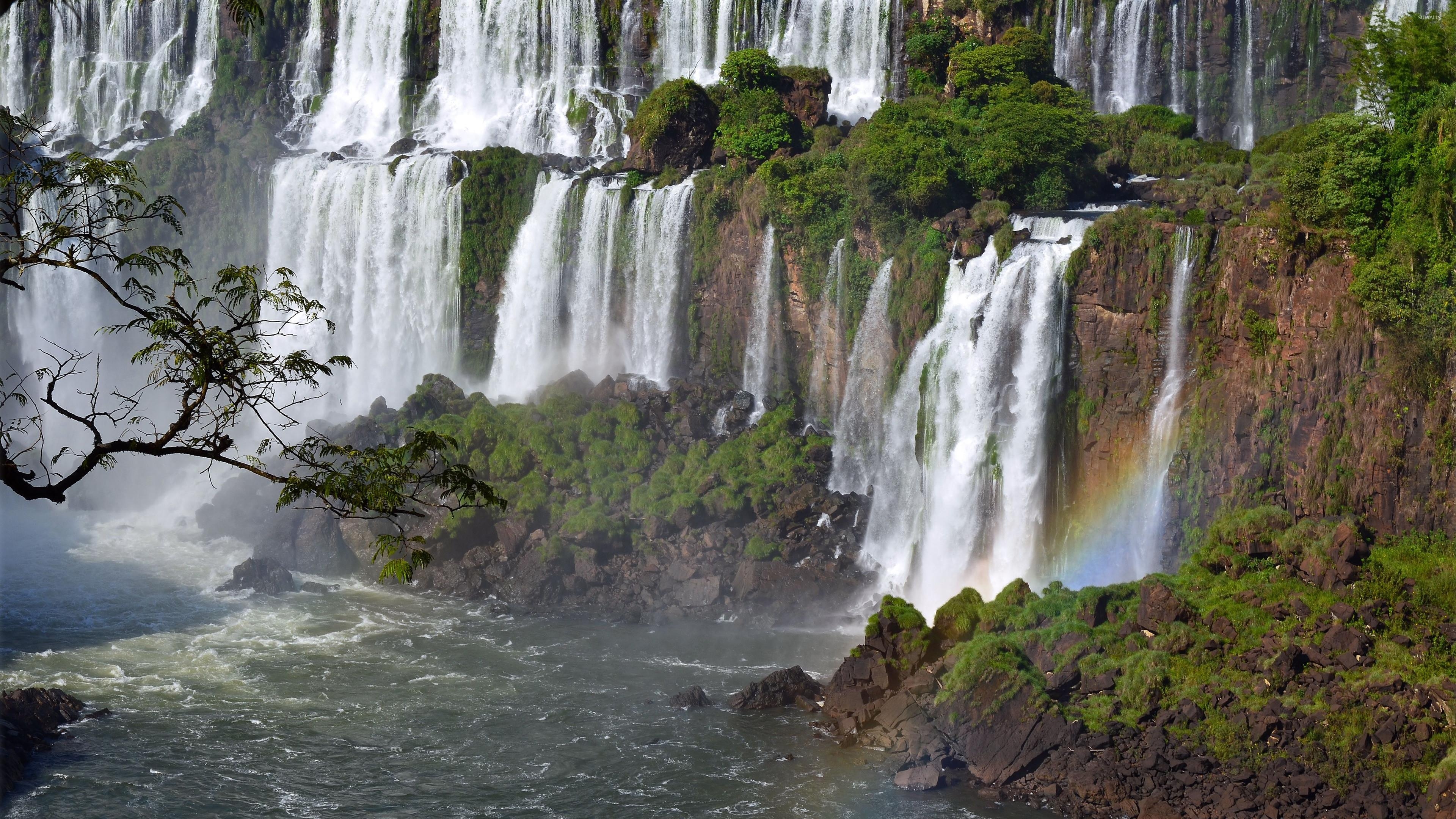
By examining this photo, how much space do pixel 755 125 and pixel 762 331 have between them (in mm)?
7612

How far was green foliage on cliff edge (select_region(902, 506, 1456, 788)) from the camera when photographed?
77.0 ft

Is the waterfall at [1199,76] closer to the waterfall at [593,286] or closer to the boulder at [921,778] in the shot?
the waterfall at [593,286]

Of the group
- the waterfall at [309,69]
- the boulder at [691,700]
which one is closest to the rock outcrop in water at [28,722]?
the boulder at [691,700]

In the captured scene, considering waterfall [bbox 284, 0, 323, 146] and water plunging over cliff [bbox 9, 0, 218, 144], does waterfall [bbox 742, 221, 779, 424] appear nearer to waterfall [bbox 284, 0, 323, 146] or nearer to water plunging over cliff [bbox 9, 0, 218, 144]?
waterfall [bbox 284, 0, 323, 146]

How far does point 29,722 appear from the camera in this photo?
2659 centimetres

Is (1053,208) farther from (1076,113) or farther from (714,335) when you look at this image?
(714,335)

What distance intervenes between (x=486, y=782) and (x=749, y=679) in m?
7.46

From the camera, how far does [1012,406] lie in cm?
3378

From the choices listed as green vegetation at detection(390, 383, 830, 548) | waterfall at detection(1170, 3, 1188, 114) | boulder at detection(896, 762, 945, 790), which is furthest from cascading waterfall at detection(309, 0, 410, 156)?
boulder at detection(896, 762, 945, 790)

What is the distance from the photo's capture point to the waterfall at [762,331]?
137 ft

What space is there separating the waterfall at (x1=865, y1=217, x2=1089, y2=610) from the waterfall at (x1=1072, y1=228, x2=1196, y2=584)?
206 cm

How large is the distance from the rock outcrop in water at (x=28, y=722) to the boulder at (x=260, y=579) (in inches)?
362

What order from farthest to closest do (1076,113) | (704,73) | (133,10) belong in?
(133,10), (704,73), (1076,113)

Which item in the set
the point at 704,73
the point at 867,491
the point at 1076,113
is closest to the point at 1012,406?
the point at 867,491
